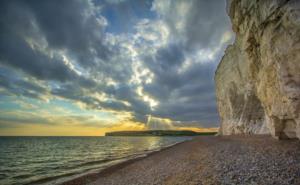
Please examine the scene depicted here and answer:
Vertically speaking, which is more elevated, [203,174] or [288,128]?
[288,128]

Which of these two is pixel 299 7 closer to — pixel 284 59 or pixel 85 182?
pixel 284 59

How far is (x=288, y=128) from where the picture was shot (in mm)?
12773

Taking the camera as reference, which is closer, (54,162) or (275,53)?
(275,53)

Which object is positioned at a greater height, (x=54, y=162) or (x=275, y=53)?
(x=275, y=53)

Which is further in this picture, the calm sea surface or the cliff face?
the calm sea surface

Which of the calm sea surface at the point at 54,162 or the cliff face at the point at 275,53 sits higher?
the cliff face at the point at 275,53

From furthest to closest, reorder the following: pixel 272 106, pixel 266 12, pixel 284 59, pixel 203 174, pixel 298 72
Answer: pixel 272 106 < pixel 266 12 < pixel 284 59 < pixel 298 72 < pixel 203 174

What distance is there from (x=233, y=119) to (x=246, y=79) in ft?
32.1

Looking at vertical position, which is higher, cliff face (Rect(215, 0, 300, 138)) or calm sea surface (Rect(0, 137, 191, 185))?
cliff face (Rect(215, 0, 300, 138))

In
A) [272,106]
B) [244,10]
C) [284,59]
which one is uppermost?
[244,10]

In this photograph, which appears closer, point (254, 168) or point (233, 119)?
point (254, 168)

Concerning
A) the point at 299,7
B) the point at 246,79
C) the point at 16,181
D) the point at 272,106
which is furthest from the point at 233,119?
the point at 16,181

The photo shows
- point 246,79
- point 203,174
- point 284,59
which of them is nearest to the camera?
point 203,174

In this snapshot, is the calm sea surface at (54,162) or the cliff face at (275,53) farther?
the calm sea surface at (54,162)
